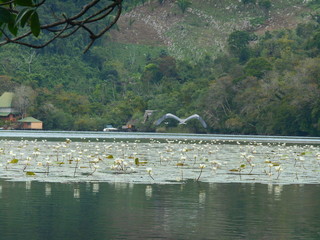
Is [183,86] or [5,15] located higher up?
[183,86]

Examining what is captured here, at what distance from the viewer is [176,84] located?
119 meters

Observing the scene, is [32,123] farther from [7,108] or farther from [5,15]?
[5,15]

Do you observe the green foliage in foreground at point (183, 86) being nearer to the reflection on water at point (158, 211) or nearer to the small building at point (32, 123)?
the small building at point (32, 123)

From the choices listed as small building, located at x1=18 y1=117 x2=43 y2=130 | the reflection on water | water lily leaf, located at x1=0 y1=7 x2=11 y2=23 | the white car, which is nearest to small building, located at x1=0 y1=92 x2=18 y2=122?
small building, located at x1=18 y1=117 x2=43 y2=130

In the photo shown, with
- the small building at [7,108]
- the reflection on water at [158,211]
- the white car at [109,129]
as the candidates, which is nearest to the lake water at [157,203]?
the reflection on water at [158,211]

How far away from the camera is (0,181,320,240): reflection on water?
1318cm

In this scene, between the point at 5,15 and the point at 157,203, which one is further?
the point at 157,203

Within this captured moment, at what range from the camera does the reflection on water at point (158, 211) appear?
43.2 ft

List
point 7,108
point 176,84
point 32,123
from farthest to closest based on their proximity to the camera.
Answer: point 7,108, point 176,84, point 32,123

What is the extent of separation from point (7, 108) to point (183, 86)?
28.7 meters

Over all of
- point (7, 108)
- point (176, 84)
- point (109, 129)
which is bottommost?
point (109, 129)

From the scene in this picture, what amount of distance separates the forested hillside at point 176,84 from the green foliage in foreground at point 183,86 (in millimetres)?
117

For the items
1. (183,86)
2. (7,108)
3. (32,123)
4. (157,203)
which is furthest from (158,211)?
(7,108)

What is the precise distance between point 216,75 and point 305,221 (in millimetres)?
99202
